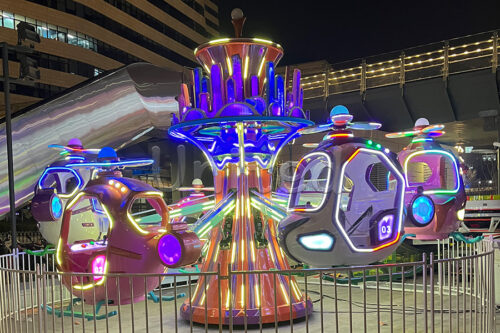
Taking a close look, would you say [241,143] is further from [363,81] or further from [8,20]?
[8,20]

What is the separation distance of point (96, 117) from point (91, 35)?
3142 centimetres

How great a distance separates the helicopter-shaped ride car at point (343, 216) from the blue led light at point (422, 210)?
1.69 metres

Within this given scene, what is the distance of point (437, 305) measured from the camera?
10.1m

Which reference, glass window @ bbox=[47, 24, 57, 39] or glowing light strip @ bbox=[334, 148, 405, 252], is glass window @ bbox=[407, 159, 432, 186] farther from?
glass window @ bbox=[47, 24, 57, 39]

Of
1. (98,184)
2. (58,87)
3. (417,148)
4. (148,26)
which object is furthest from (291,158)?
(148,26)

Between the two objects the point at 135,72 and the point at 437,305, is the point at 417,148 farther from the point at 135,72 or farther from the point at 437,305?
the point at 135,72

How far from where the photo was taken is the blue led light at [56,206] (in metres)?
8.90

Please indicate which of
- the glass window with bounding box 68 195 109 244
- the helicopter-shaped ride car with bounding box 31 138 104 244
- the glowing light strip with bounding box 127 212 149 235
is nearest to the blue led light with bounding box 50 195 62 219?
the helicopter-shaped ride car with bounding box 31 138 104 244

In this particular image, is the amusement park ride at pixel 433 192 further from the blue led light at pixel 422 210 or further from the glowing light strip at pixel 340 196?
the glowing light strip at pixel 340 196

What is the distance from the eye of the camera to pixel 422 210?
810cm

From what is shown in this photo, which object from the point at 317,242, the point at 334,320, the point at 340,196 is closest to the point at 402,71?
the point at 334,320

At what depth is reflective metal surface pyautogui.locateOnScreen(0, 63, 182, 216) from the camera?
1445 cm

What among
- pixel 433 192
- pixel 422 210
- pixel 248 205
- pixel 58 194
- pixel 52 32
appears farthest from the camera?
pixel 52 32

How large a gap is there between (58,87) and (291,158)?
27.0 m
